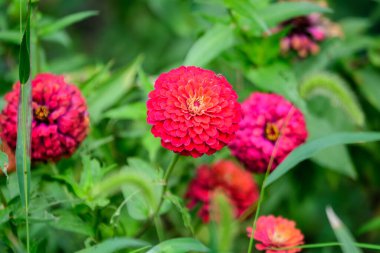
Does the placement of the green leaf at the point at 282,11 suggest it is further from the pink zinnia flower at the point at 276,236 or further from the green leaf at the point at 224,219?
the green leaf at the point at 224,219

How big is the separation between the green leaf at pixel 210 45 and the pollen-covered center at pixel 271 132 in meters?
0.16

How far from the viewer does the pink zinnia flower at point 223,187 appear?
1.21m

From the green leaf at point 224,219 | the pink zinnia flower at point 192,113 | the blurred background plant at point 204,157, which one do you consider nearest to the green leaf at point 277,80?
the blurred background plant at point 204,157

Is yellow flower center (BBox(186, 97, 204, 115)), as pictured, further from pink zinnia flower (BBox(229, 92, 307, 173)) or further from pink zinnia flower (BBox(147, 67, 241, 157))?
pink zinnia flower (BBox(229, 92, 307, 173))

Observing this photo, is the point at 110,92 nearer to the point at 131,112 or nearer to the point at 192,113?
the point at 131,112

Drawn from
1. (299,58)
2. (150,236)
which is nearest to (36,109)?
(150,236)

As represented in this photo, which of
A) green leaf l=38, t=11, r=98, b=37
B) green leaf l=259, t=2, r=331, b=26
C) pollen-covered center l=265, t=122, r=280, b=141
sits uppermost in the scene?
green leaf l=38, t=11, r=98, b=37

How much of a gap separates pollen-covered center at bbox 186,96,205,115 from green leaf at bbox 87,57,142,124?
0.39m

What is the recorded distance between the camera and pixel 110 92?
4.02ft

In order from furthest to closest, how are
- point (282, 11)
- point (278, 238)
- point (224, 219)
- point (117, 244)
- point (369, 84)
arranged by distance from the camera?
point (369, 84)
point (282, 11)
point (278, 238)
point (117, 244)
point (224, 219)

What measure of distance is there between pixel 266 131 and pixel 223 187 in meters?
0.24

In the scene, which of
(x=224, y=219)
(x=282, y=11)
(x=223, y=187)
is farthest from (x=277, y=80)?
(x=224, y=219)

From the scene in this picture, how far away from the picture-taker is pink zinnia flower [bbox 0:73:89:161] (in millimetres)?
920

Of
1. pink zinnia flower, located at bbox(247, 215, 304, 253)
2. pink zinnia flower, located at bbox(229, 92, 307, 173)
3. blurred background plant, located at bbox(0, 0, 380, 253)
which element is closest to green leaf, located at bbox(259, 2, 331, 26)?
blurred background plant, located at bbox(0, 0, 380, 253)
